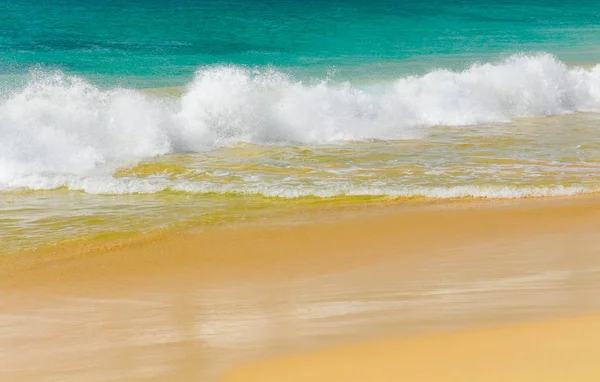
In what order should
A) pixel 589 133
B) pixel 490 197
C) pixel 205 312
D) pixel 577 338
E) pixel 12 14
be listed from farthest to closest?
pixel 12 14 < pixel 589 133 < pixel 490 197 < pixel 205 312 < pixel 577 338


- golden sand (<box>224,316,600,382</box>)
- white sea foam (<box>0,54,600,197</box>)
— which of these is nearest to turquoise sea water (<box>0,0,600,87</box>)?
white sea foam (<box>0,54,600,197</box>)

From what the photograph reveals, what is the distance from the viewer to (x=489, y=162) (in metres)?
10.1

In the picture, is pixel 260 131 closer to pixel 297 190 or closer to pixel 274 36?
pixel 297 190

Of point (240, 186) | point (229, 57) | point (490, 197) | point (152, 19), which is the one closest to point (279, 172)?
point (240, 186)

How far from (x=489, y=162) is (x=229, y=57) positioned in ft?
47.2

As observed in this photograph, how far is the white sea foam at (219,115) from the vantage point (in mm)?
10188

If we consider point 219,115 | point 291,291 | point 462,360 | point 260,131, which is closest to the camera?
point 462,360

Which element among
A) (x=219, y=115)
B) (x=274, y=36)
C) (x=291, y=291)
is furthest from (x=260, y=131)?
(x=274, y=36)

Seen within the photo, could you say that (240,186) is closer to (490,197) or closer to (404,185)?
(404,185)

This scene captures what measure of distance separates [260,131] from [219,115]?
76 centimetres

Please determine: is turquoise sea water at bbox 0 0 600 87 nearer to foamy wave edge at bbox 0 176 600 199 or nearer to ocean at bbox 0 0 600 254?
ocean at bbox 0 0 600 254

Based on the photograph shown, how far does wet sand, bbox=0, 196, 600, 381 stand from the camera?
450 cm

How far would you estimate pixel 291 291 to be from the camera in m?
5.62

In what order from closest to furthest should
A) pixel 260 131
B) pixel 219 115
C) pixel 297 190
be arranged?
pixel 297 190 < pixel 260 131 < pixel 219 115
